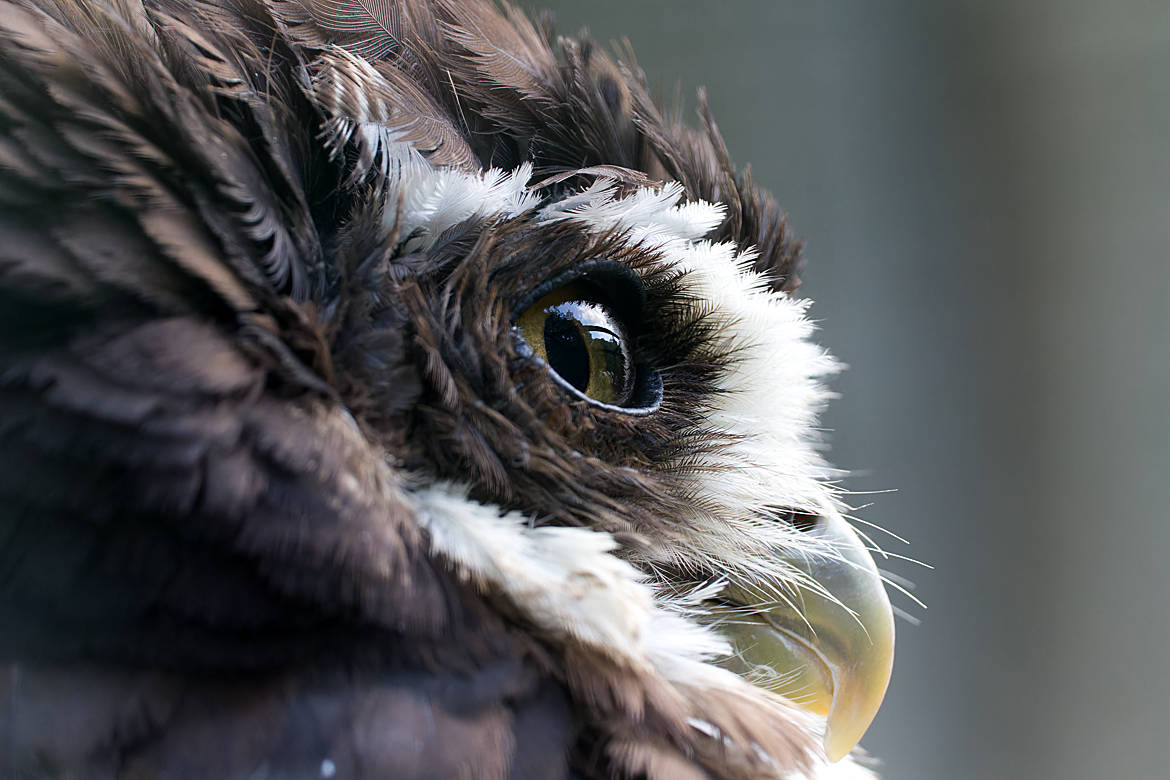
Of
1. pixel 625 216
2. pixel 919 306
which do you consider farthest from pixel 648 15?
pixel 625 216

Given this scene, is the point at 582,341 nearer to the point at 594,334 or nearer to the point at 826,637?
the point at 594,334

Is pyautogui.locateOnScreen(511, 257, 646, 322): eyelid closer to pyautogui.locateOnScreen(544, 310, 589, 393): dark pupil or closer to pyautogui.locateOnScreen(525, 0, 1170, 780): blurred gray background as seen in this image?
pyautogui.locateOnScreen(544, 310, 589, 393): dark pupil

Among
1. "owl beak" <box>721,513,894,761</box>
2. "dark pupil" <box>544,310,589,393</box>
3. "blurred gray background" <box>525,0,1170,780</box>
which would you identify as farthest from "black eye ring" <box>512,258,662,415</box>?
"blurred gray background" <box>525,0,1170,780</box>

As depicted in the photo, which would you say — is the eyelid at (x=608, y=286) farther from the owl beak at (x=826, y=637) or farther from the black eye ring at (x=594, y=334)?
the owl beak at (x=826, y=637)

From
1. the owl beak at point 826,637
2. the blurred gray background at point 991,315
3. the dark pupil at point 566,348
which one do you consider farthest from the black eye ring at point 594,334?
the blurred gray background at point 991,315

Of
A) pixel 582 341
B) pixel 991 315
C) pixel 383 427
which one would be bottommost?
pixel 383 427

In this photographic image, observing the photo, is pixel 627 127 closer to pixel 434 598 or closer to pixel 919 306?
pixel 434 598

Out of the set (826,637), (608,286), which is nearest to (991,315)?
(826,637)
